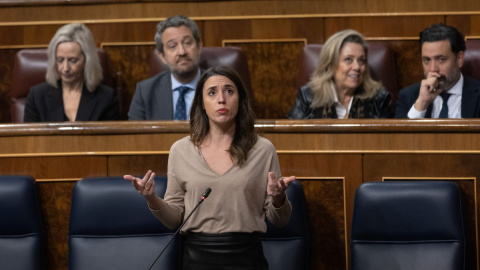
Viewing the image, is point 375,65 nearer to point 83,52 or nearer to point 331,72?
point 331,72

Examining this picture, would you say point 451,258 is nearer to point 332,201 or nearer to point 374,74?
point 332,201

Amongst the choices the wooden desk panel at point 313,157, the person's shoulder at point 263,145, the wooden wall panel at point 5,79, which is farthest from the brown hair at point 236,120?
the wooden wall panel at point 5,79

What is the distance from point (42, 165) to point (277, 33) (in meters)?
0.52

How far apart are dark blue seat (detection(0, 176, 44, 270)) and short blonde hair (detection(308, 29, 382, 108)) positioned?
1.45ft

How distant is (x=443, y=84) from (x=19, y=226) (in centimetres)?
61

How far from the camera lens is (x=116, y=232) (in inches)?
34.0

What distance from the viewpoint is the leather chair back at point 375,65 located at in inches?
48.6

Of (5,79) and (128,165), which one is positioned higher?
(5,79)

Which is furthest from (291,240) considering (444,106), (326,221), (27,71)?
(27,71)

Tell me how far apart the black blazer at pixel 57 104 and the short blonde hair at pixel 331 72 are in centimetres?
31

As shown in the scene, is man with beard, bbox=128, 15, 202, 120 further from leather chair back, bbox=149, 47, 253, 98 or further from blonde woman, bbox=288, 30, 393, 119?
blonde woman, bbox=288, 30, 393, 119

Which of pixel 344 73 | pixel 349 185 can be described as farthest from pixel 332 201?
pixel 344 73

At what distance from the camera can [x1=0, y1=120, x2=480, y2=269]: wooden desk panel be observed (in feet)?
2.89

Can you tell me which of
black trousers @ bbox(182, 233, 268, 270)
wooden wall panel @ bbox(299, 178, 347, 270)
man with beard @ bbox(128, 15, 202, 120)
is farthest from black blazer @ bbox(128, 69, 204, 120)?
black trousers @ bbox(182, 233, 268, 270)
